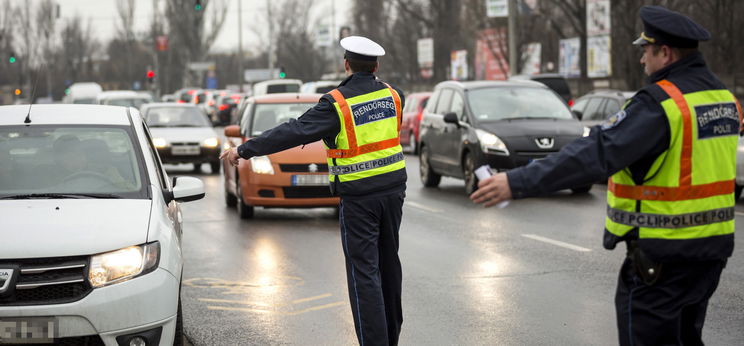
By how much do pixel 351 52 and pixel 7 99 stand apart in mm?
102918

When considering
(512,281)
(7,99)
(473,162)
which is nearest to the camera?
(512,281)

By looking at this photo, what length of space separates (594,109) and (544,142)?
5601mm

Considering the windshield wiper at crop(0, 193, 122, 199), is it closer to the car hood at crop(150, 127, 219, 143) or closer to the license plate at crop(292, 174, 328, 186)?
the license plate at crop(292, 174, 328, 186)

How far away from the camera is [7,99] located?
339ft

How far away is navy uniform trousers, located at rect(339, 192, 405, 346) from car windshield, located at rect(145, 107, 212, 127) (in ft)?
57.3

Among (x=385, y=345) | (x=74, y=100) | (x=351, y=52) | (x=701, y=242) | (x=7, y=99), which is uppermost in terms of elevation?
(x=351, y=52)

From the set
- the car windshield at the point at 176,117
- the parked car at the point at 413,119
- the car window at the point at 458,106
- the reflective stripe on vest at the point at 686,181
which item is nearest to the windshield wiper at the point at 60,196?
the reflective stripe on vest at the point at 686,181

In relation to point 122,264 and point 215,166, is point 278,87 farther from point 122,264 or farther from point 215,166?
point 122,264

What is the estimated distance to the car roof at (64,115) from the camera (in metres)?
7.14

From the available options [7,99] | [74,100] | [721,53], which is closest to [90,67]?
[7,99]

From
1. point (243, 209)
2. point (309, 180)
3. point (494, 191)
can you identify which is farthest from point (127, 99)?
point (494, 191)

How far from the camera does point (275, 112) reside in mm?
15227

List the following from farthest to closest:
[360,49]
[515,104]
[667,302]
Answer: [515,104] → [360,49] → [667,302]

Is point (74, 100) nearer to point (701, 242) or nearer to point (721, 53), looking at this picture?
point (721, 53)
